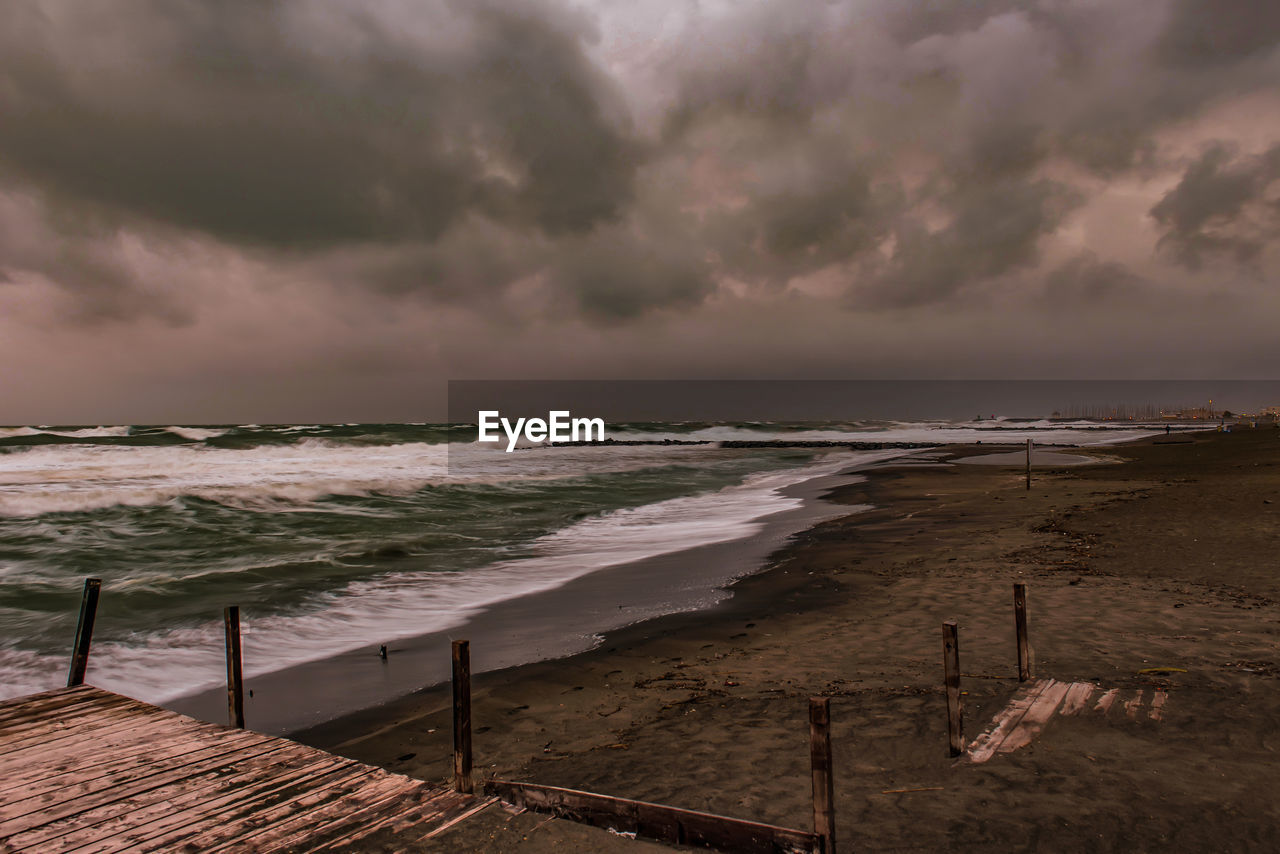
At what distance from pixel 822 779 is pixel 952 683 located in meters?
2.34

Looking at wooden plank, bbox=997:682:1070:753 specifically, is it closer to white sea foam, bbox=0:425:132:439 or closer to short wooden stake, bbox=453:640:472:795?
short wooden stake, bbox=453:640:472:795

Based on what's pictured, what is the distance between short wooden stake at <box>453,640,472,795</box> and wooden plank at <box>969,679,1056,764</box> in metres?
4.26

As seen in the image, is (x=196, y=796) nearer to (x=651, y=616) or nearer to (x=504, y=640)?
(x=504, y=640)

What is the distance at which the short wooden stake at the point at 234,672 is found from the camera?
7387mm

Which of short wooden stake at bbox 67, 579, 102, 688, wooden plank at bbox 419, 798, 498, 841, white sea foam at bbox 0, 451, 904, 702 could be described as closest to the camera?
wooden plank at bbox 419, 798, 498, 841

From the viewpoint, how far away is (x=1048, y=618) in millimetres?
9281

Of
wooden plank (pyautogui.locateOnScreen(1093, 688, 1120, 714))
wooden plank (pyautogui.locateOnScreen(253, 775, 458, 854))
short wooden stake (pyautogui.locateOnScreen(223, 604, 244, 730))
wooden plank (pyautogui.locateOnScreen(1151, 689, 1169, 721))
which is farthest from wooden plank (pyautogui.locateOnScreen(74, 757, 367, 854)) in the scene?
wooden plank (pyautogui.locateOnScreen(1151, 689, 1169, 721))

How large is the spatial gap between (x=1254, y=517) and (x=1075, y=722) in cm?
1482

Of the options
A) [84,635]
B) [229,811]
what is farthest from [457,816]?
[84,635]

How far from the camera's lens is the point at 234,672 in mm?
7496

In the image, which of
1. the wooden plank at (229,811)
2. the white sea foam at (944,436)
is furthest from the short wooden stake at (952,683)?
the white sea foam at (944,436)

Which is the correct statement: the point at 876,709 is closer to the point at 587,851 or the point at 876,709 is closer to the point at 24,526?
the point at 587,851

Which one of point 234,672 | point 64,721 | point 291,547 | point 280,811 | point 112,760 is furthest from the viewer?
point 291,547

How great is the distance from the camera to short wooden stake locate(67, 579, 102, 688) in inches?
322
